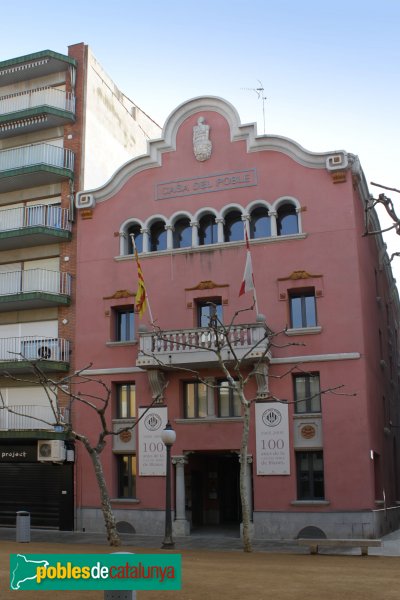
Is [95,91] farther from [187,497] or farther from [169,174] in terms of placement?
[187,497]

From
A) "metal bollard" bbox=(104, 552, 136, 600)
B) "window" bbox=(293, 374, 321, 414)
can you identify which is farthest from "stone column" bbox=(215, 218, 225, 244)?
"metal bollard" bbox=(104, 552, 136, 600)

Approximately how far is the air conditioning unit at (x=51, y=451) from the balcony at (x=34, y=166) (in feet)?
38.8

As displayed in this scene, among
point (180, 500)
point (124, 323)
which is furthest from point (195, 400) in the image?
point (124, 323)

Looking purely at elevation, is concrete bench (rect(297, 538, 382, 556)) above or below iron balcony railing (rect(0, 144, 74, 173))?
below

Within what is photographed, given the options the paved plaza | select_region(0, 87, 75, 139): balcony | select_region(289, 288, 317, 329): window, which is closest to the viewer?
the paved plaza

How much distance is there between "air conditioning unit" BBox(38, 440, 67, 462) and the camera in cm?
2847

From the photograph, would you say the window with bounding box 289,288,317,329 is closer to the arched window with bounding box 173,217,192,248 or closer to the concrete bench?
the arched window with bounding box 173,217,192,248

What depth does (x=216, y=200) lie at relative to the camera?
29.3 m

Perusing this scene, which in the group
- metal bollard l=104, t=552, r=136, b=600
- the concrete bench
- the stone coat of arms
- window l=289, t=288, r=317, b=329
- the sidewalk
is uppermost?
the stone coat of arms

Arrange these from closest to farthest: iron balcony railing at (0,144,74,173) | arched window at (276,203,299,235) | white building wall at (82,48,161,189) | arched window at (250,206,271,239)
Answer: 1. arched window at (276,203,299,235)
2. arched window at (250,206,271,239)
3. iron balcony railing at (0,144,74,173)
4. white building wall at (82,48,161,189)

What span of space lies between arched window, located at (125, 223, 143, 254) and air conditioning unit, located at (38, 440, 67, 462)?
8555 millimetres

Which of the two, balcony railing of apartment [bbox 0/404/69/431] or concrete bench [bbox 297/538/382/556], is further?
balcony railing of apartment [bbox 0/404/69/431]

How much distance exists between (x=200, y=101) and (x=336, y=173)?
685cm

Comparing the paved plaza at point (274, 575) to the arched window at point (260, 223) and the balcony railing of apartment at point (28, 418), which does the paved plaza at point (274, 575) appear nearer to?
the balcony railing of apartment at point (28, 418)
